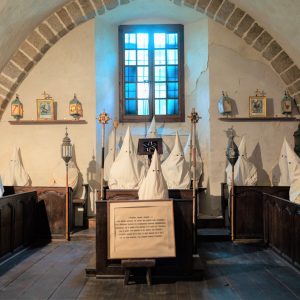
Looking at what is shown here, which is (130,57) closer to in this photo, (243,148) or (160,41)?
(160,41)

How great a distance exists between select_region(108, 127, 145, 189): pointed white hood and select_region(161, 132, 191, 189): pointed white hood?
0.55 metres

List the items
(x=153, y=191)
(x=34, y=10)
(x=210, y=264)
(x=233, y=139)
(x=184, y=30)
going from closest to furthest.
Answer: (x=153, y=191)
(x=210, y=264)
(x=34, y=10)
(x=233, y=139)
(x=184, y=30)

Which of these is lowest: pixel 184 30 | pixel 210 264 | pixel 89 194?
pixel 210 264

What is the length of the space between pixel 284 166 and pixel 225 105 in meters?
1.40

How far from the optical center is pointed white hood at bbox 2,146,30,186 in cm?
673

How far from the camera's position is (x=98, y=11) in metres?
6.95

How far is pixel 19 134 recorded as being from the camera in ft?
22.9

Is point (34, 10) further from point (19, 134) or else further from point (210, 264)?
point (210, 264)

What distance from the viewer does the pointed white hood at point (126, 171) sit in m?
5.93

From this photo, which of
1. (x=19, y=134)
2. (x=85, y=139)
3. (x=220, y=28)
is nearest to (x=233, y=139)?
(x=220, y=28)

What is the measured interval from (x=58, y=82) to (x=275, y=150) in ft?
13.1

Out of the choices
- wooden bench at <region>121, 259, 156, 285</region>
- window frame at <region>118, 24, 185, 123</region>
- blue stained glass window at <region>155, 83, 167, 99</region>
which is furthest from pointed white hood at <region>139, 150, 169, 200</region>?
blue stained glass window at <region>155, 83, 167, 99</region>

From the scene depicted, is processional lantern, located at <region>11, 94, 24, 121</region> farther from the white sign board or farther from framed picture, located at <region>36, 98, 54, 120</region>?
the white sign board

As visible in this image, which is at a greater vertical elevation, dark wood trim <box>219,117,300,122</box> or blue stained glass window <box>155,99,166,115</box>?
blue stained glass window <box>155,99,166,115</box>
